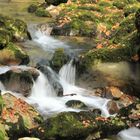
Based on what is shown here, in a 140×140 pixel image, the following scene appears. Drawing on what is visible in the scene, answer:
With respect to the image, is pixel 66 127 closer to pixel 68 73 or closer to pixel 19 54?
pixel 68 73

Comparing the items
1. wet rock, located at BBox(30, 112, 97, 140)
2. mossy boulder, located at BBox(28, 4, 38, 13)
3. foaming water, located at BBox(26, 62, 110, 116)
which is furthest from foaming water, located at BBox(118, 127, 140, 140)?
mossy boulder, located at BBox(28, 4, 38, 13)

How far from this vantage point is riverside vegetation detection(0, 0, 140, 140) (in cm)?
1485

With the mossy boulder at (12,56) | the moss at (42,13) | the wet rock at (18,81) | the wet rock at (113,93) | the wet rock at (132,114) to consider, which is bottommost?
the wet rock at (113,93)

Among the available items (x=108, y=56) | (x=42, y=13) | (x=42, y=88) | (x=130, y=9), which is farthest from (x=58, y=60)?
(x=130, y=9)

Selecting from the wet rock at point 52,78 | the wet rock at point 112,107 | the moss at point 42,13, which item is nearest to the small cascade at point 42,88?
the wet rock at point 52,78

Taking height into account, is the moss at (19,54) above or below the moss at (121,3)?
below

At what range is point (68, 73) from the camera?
20.9 m

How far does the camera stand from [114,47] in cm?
2180

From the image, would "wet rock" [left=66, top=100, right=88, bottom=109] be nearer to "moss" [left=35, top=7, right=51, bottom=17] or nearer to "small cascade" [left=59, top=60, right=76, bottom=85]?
"small cascade" [left=59, top=60, right=76, bottom=85]

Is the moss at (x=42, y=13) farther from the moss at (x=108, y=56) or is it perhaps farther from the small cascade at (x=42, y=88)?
the small cascade at (x=42, y=88)

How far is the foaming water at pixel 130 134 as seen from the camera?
1539 centimetres

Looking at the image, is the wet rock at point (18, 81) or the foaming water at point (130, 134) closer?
the foaming water at point (130, 134)

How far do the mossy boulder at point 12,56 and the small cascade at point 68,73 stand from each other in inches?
73.7

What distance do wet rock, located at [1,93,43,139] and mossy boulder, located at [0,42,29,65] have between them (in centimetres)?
479
